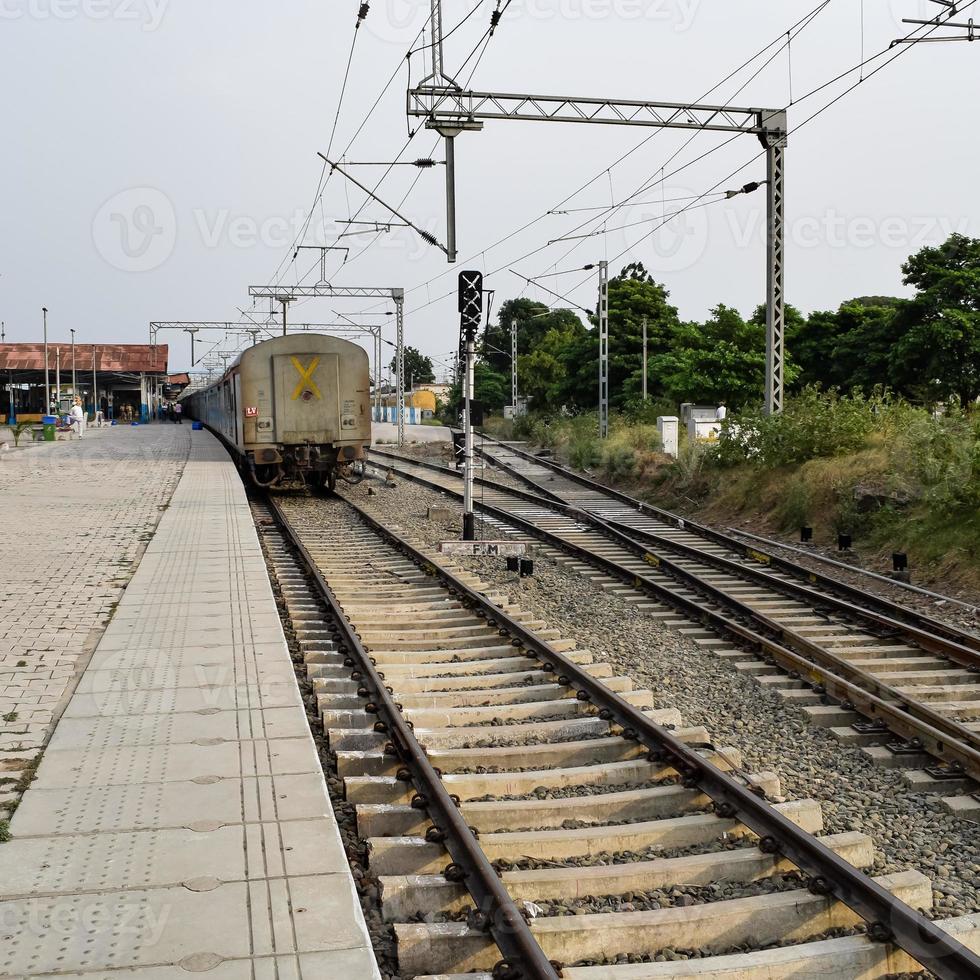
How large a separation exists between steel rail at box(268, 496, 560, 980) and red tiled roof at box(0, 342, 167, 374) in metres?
61.8

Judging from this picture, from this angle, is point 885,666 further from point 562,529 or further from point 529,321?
point 529,321

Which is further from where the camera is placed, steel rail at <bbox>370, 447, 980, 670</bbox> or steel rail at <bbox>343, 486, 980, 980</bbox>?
steel rail at <bbox>370, 447, 980, 670</bbox>

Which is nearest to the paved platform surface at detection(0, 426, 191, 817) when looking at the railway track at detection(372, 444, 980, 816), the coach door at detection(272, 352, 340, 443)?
the coach door at detection(272, 352, 340, 443)

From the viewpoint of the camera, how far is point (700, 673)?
840cm

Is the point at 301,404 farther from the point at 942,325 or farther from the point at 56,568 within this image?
the point at 942,325

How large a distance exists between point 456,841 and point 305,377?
17.5m

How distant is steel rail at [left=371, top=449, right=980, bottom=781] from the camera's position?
6.46 meters

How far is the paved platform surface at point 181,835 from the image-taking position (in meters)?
3.51

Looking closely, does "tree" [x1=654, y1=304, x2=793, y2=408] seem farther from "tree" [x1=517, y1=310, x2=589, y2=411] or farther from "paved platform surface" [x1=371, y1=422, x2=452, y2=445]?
"paved platform surface" [x1=371, y1=422, x2=452, y2=445]

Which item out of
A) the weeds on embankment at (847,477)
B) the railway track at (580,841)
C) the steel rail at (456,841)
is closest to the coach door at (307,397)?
the weeds on embankment at (847,477)

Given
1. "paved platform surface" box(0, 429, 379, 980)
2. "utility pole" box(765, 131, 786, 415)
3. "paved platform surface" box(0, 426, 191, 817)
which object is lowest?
"paved platform surface" box(0, 429, 379, 980)

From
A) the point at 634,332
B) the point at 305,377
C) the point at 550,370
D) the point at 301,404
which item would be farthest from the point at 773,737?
the point at 550,370

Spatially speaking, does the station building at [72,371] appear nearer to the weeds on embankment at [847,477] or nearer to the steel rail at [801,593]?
the weeds on embankment at [847,477]

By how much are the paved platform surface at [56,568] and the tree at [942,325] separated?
960 inches
